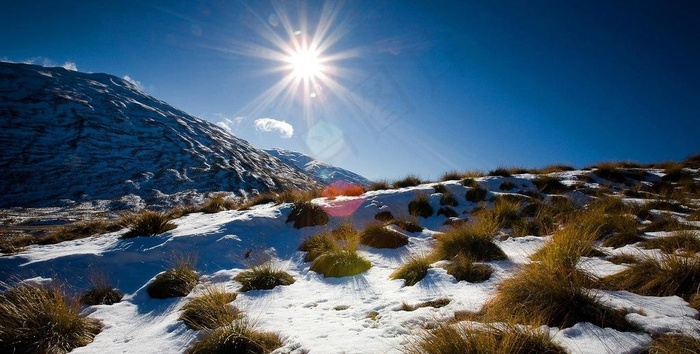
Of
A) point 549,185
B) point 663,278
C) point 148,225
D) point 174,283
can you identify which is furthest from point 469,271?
point 549,185

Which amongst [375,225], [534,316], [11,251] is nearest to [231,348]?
[534,316]

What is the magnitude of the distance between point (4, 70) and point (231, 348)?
161475mm

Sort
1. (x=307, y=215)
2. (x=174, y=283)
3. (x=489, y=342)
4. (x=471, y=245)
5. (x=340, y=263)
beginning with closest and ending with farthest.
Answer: (x=489, y=342), (x=174, y=283), (x=471, y=245), (x=340, y=263), (x=307, y=215)

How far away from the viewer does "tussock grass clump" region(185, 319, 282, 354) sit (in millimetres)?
3178

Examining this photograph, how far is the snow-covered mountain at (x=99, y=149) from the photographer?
67.1 metres

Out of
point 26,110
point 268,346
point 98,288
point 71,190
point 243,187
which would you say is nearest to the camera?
point 268,346

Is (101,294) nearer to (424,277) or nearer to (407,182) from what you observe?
(424,277)

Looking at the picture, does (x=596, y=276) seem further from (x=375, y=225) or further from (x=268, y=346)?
(x=375, y=225)

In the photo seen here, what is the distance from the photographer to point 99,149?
81.8 m

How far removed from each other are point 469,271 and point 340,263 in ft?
7.98

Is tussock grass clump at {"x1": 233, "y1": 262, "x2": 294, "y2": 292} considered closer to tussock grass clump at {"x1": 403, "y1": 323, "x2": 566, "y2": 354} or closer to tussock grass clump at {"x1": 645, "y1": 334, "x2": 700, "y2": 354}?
tussock grass clump at {"x1": 403, "y1": 323, "x2": 566, "y2": 354}

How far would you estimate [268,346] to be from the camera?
10.5ft

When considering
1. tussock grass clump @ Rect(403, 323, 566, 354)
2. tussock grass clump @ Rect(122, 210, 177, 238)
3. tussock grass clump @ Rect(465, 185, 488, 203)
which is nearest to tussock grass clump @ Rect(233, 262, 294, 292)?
tussock grass clump @ Rect(403, 323, 566, 354)

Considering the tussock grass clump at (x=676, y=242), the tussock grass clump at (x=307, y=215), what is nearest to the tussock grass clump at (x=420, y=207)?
the tussock grass clump at (x=307, y=215)
